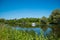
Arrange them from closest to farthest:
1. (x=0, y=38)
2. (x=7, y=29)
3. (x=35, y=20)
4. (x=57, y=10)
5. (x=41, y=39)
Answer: (x=41, y=39)
(x=0, y=38)
(x=7, y=29)
(x=57, y=10)
(x=35, y=20)

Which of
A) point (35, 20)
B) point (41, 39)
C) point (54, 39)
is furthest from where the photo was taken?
point (35, 20)

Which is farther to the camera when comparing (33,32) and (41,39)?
(33,32)

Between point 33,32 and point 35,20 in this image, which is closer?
point 33,32

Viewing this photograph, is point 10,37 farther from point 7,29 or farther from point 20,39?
point 7,29

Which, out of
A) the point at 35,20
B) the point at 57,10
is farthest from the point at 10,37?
Result: the point at 35,20

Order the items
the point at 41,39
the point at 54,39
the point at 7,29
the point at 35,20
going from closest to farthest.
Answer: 1. the point at 41,39
2. the point at 54,39
3. the point at 7,29
4. the point at 35,20

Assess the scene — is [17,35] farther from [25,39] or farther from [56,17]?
[56,17]

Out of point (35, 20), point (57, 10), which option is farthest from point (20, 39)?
point (35, 20)

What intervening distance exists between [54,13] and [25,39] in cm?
3097

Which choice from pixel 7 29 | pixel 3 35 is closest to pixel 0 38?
pixel 3 35

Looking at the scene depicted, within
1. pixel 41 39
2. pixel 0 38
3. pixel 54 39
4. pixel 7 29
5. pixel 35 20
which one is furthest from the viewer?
pixel 35 20

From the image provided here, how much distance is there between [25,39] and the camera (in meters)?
6.14

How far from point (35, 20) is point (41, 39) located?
43.1 metres

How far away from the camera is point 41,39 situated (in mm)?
5301
